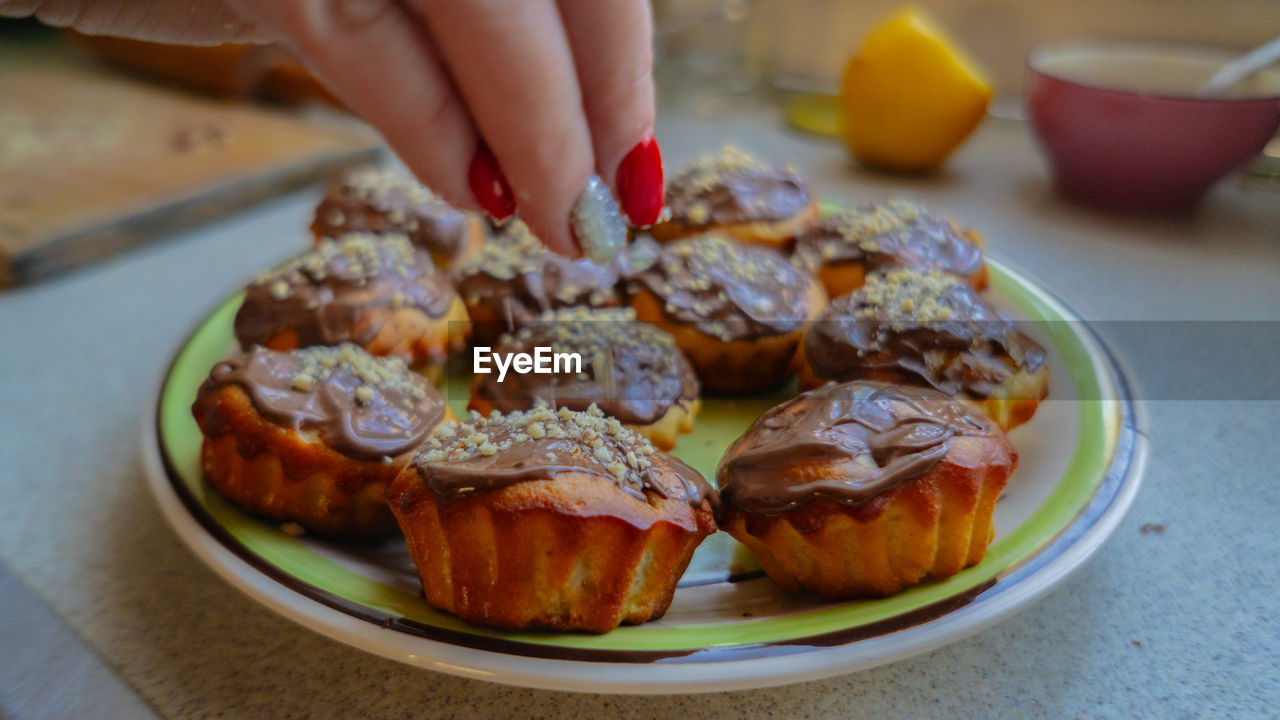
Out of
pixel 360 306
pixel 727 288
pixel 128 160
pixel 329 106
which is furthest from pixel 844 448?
pixel 329 106

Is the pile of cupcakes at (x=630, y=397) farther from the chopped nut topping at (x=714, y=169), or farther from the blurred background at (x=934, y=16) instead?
the blurred background at (x=934, y=16)

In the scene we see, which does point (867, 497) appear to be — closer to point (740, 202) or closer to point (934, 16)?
point (740, 202)

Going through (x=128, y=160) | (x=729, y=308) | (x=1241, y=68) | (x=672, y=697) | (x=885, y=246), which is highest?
(x=1241, y=68)

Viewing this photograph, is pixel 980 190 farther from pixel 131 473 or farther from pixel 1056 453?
pixel 131 473

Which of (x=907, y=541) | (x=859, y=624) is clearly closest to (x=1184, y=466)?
(x=907, y=541)

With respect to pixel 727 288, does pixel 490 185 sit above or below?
above

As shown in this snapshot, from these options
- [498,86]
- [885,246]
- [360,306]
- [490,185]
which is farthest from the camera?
[885,246]

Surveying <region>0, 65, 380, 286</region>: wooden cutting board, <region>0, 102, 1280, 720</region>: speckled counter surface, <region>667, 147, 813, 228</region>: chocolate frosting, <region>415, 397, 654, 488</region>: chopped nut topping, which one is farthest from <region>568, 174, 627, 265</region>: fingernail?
<region>0, 65, 380, 286</region>: wooden cutting board
